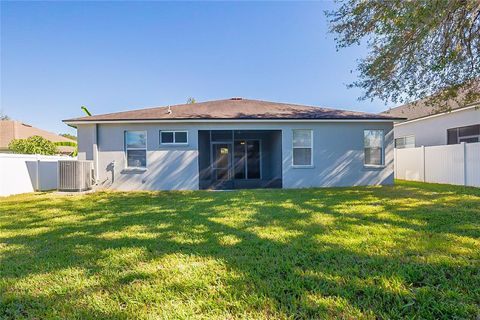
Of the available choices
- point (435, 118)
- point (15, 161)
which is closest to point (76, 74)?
point (15, 161)

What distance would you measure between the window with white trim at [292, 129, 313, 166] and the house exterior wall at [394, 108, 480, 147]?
830 cm

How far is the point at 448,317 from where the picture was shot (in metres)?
2.27

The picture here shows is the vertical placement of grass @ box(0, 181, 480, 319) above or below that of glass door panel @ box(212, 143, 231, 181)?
below

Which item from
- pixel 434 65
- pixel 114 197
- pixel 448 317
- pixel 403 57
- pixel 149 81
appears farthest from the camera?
pixel 149 81

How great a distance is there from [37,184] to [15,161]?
56.4 inches

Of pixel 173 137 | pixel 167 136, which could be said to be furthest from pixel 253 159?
pixel 167 136

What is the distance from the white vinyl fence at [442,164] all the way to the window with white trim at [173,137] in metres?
12.1

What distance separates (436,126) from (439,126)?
21 centimetres

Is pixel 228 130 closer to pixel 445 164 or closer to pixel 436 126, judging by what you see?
pixel 445 164

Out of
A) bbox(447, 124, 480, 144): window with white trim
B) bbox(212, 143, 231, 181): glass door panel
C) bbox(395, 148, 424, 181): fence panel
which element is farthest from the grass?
bbox(447, 124, 480, 144): window with white trim

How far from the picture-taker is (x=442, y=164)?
1192 centimetres

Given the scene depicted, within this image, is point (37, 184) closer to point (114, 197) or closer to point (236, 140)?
point (114, 197)

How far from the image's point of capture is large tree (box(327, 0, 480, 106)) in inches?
239

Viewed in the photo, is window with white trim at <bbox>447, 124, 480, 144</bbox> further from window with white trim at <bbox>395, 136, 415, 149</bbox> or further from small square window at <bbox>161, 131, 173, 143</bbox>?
small square window at <bbox>161, 131, 173, 143</bbox>
